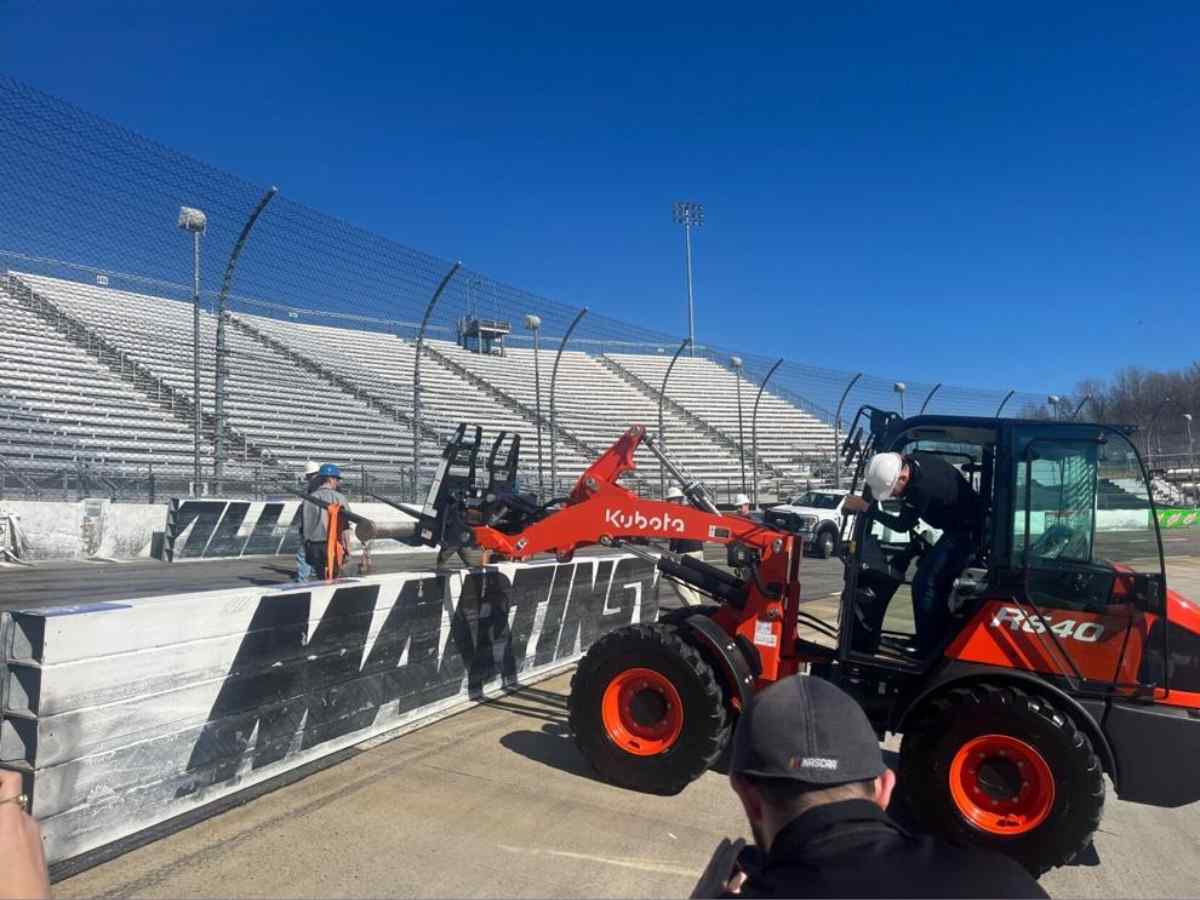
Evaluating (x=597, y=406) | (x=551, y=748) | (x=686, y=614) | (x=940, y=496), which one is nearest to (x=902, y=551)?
(x=940, y=496)

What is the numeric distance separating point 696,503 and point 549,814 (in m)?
2.37

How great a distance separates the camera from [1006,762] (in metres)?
4.16

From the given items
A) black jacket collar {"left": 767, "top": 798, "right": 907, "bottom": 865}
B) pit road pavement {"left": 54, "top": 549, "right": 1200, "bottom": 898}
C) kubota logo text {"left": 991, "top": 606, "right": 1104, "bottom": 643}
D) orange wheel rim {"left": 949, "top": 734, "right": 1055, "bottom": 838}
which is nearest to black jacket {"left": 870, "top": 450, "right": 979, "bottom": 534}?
kubota logo text {"left": 991, "top": 606, "right": 1104, "bottom": 643}

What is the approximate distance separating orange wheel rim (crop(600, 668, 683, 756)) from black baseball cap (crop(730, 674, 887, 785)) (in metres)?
3.54

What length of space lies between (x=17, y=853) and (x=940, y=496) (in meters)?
4.08

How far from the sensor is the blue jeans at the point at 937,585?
184 inches

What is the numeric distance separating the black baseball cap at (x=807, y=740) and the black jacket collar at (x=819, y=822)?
0.04 meters

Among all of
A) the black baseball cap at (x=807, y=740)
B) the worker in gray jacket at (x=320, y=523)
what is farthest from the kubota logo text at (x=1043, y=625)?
the worker in gray jacket at (x=320, y=523)

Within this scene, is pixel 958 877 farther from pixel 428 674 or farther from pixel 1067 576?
pixel 428 674

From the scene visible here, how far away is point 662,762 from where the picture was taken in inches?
192

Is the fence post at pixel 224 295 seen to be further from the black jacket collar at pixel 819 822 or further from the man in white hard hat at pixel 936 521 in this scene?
the black jacket collar at pixel 819 822

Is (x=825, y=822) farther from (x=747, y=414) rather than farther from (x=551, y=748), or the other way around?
(x=747, y=414)

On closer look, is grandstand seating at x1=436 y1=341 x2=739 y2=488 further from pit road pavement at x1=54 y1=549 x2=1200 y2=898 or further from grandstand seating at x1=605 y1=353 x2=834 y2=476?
pit road pavement at x1=54 y1=549 x2=1200 y2=898

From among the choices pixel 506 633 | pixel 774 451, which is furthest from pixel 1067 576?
pixel 774 451
